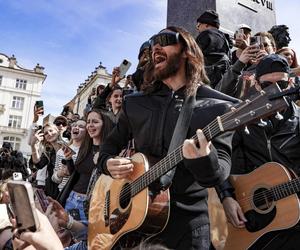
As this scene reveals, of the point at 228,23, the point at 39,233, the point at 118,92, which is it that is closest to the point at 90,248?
the point at 39,233

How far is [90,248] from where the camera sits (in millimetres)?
2623

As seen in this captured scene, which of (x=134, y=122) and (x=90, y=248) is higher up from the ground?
(x=134, y=122)

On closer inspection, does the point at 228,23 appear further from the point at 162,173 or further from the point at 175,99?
the point at 162,173

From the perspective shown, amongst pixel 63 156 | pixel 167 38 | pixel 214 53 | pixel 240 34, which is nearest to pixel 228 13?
pixel 214 53

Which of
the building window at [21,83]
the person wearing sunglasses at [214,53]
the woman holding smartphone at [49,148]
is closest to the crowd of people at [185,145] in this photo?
the person wearing sunglasses at [214,53]

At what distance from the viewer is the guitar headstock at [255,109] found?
174 centimetres

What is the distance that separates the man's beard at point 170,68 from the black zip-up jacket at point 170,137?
4.4 inches

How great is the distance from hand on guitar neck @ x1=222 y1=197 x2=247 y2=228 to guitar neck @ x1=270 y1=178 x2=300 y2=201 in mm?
259

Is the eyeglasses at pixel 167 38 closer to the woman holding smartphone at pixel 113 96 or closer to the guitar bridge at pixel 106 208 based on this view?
the guitar bridge at pixel 106 208

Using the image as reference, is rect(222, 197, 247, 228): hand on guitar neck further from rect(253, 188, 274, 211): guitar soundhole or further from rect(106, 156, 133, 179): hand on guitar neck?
rect(106, 156, 133, 179): hand on guitar neck

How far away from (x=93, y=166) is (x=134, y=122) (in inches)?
67.5

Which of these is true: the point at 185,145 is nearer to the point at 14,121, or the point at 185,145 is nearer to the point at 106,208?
the point at 106,208

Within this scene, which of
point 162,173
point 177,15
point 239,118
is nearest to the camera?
point 239,118

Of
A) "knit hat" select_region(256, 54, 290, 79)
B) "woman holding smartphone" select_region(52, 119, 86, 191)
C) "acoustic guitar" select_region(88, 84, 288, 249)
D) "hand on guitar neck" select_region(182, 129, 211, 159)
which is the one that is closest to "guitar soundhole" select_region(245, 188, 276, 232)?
"acoustic guitar" select_region(88, 84, 288, 249)
